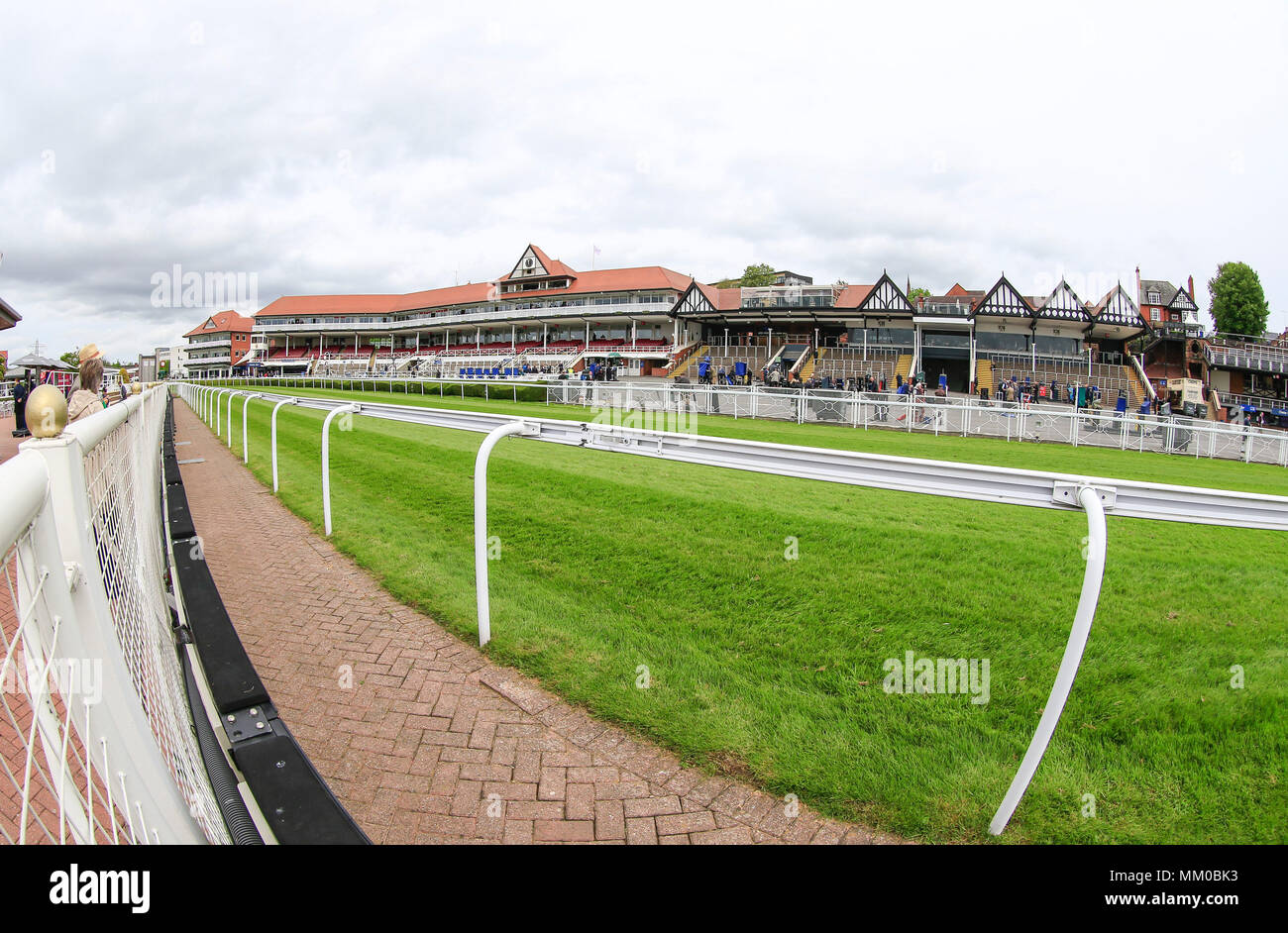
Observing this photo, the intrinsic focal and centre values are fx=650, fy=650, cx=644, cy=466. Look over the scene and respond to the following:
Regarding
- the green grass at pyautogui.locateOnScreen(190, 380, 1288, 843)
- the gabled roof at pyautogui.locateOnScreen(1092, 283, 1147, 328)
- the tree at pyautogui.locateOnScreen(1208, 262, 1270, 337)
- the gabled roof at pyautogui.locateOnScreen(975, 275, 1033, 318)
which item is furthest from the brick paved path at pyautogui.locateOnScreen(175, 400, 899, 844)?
the tree at pyautogui.locateOnScreen(1208, 262, 1270, 337)

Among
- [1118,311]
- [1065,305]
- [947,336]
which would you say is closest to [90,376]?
[947,336]

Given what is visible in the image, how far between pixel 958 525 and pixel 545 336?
66.0m

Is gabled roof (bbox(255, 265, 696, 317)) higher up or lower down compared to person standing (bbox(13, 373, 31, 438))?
higher up

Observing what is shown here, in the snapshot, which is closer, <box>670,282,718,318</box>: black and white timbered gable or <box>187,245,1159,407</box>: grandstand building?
<box>187,245,1159,407</box>: grandstand building

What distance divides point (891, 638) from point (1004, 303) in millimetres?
43543

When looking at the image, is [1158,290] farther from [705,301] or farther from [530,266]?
[530,266]

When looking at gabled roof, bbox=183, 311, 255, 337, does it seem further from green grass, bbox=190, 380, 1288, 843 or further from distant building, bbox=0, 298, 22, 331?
green grass, bbox=190, 380, 1288, 843

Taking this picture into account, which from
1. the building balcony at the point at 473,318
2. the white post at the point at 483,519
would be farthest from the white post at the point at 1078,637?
the building balcony at the point at 473,318

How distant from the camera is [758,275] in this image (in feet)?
284

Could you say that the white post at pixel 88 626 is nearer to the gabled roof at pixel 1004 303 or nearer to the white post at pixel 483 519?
the white post at pixel 483 519

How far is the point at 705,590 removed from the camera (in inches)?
195

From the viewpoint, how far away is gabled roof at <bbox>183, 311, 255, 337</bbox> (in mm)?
108019

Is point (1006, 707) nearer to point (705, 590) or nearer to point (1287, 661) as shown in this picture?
point (1287, 661)

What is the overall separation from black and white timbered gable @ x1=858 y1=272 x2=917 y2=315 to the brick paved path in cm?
4220
